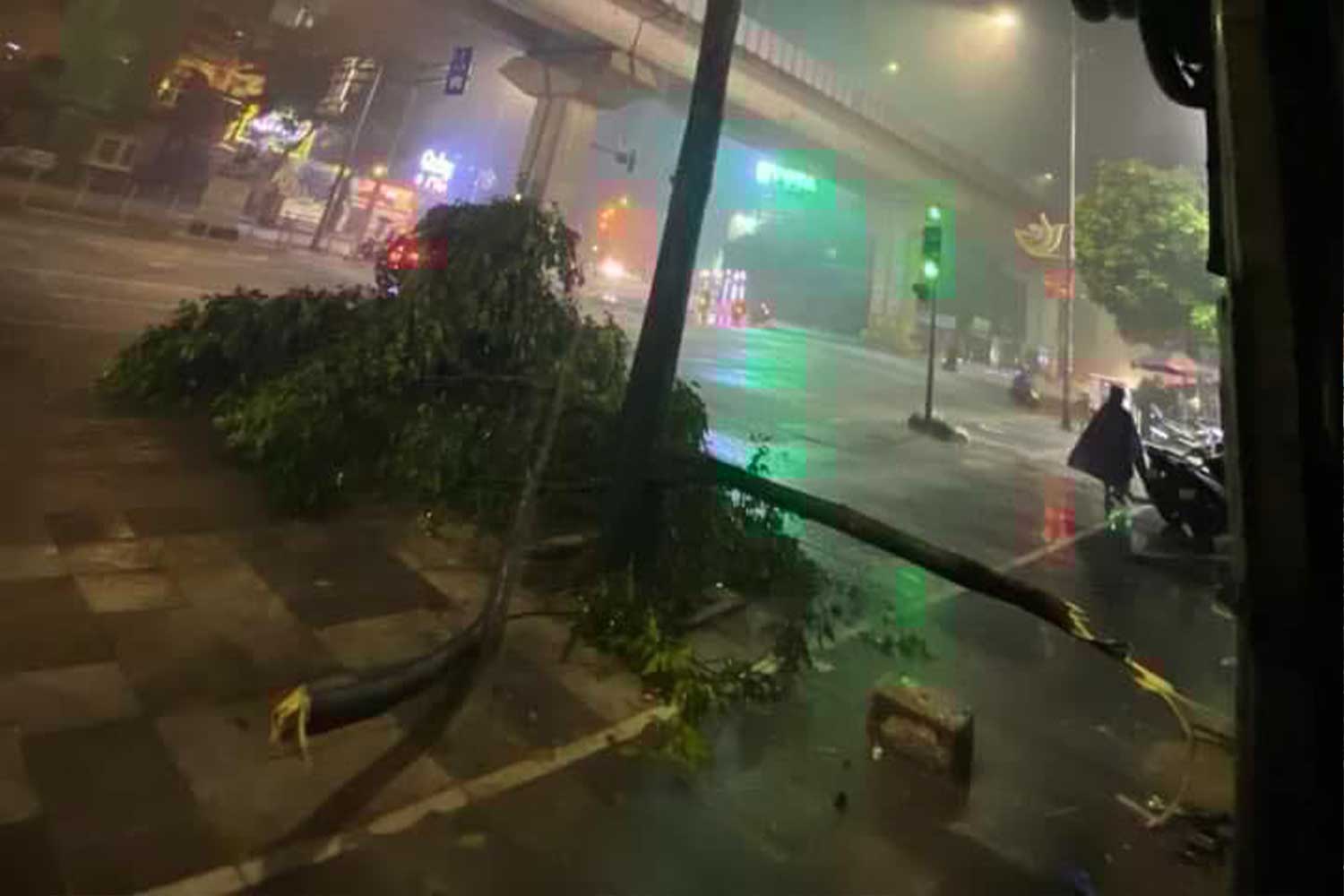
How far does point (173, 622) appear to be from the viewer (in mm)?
4348

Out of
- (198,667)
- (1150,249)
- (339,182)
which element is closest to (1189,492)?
(198,667)

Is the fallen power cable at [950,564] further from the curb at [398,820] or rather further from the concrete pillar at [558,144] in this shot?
the concrete pillar at [558,144]

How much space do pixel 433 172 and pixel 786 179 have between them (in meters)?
23.6

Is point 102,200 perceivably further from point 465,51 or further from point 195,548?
point 195,548

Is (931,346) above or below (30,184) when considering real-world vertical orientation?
below

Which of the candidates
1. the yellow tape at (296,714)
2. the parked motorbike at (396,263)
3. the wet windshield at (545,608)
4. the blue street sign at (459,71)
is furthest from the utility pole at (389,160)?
the yellow tape at (296,714)

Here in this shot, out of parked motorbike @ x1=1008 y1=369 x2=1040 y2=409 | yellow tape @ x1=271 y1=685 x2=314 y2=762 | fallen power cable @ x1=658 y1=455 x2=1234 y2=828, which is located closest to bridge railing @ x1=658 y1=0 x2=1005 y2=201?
parked motorbike @ x1=1008 y1=369 x2=1040 y2=409

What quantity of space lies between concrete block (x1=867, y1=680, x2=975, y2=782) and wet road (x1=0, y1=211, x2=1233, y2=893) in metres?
0.12

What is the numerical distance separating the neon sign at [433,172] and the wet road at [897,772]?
43315 millimetres

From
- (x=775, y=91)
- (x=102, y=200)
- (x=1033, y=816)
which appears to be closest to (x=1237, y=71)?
(x=1033, y=816)

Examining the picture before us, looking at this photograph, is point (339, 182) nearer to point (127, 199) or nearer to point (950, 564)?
point (127, 199)

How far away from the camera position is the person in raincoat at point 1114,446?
1098cm

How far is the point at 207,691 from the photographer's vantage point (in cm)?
383

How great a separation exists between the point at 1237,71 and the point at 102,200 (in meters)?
33.8
